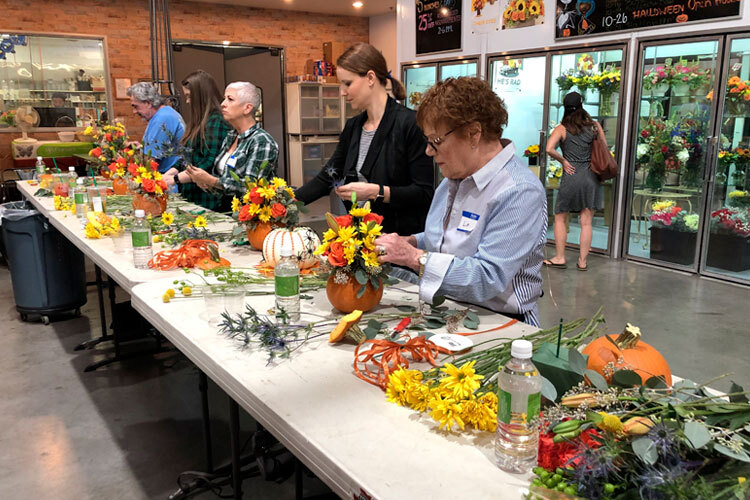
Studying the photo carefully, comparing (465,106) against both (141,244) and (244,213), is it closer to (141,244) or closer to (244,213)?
(244,213)

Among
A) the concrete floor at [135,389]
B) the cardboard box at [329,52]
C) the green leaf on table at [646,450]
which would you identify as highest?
the cardboard box at [329,52]

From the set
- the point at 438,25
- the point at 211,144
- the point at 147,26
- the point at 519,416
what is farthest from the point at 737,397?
the point at 147,26

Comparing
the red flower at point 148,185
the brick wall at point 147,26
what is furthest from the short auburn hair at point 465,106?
the brick wall at point 147,26

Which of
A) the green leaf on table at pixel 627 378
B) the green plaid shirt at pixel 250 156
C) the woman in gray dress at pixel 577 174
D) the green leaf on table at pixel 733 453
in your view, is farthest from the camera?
the woman in gray dress at pixel 577 174

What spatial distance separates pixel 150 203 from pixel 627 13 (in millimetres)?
4958

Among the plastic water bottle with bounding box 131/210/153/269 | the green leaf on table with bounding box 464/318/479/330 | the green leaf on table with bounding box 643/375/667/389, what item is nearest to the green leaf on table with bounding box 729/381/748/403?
the green leaf on table with bounding box 643/375/667/389

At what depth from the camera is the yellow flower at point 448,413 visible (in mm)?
1221

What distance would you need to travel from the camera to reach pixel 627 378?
1181 mm

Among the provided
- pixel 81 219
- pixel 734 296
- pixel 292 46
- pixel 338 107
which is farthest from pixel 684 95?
pixel 292 46

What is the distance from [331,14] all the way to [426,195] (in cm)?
1033

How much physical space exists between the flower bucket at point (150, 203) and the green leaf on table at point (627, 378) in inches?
114

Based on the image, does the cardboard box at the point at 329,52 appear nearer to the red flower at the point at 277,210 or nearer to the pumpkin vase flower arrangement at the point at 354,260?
the red flower at the point at 277,210

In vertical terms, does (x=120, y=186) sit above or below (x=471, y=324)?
above

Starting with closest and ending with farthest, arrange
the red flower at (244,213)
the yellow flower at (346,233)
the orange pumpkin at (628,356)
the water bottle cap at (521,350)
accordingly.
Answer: the water bottle cap at (521,350) → the orange pumpkin at (628,356) → the yellow flower at (346,233) → the red flower at (244,213)
